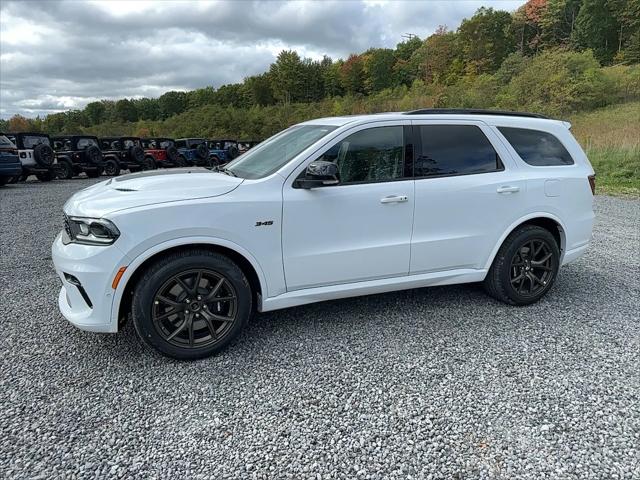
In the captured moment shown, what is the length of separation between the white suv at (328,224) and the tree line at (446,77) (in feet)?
112

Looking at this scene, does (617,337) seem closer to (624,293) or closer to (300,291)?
(624,293)

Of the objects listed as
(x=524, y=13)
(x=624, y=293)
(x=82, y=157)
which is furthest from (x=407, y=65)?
(x=624, y=293)

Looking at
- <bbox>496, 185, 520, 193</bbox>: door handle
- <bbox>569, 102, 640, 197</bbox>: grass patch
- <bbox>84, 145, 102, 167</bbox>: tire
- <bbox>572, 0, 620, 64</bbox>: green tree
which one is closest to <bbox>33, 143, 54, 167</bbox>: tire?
<bbox>84, 145, 102, 167</bbox>: tire

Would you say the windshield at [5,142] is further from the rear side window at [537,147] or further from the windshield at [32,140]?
the rear side window at [537,147]

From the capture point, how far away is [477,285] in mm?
4449

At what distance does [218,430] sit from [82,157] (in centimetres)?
1816

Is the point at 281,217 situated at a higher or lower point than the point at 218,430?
higher

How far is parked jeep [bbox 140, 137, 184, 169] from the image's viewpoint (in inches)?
803

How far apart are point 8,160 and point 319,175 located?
14.5 m

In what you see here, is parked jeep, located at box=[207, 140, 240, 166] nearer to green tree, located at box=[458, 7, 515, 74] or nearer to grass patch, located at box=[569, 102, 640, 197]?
grass patch, located at box=[569, 102, 640, 197]

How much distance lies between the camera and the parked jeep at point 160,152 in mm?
20391

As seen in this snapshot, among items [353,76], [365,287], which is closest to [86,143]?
[365,287]

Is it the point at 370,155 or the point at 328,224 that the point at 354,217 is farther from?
the point at 370,155

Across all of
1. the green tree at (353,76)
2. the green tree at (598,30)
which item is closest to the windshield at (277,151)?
the green tree at (598,30)
